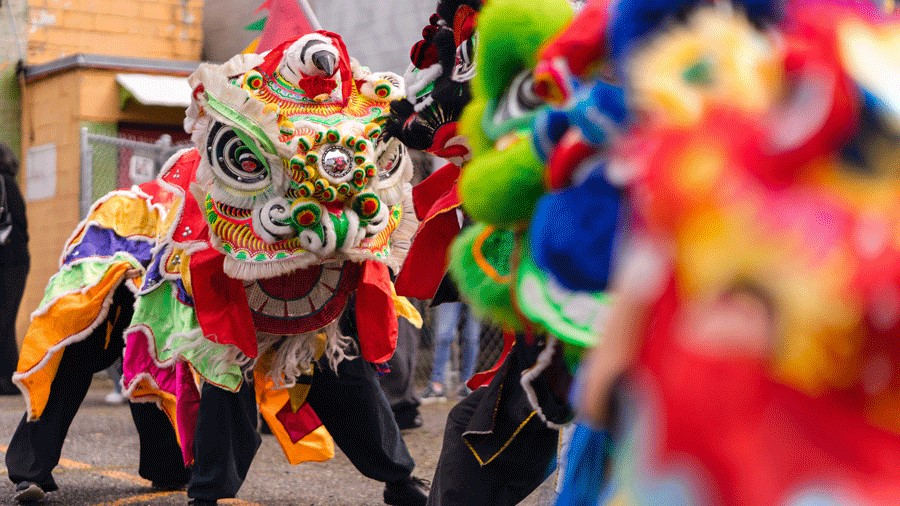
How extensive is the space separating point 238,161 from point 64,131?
719 cm

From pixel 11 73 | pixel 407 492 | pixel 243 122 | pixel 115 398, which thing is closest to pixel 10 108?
pixel 11 73

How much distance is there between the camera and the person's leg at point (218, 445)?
12.7 feet

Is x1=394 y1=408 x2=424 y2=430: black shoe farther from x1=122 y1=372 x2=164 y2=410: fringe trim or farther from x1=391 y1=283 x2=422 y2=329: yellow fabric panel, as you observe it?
x1=391 y1=283 x2=422 y2=329: yellow fabric panel

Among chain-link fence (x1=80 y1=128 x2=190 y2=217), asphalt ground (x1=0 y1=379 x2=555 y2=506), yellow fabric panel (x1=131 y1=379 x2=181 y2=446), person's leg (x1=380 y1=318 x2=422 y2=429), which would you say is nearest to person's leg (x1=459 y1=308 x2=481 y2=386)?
asphalt ground (x1=0 y1=379 x2=555 y2=506)

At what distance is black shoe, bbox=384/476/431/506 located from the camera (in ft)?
14.0

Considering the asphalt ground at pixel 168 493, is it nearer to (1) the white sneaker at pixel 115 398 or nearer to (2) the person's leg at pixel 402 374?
(2) the person's leg at pixel 402 374

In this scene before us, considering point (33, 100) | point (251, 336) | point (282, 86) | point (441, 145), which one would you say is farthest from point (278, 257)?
point (33, 100)

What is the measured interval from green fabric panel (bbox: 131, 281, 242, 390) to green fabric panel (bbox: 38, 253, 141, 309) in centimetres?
31

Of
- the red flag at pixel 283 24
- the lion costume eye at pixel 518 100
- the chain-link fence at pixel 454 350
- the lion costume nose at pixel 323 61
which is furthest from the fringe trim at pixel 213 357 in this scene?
the chain-link fence at pixel 454 350

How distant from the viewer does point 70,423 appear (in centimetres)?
466

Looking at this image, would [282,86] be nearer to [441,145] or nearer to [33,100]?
[441,145]

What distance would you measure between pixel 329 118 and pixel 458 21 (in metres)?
0.78

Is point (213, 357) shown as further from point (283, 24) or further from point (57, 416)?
point (283, 24)

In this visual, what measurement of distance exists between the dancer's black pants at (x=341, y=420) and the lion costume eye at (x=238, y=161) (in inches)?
25.4
